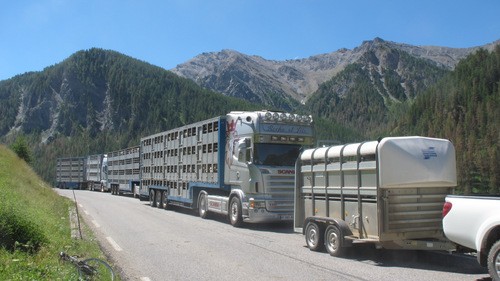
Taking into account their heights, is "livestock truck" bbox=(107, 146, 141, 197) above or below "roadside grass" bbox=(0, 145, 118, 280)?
above

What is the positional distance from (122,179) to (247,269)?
104 ft

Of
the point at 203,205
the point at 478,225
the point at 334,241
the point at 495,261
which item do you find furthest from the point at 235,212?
the point at 495,261

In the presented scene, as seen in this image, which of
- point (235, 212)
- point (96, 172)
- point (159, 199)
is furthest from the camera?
point (96, 172)

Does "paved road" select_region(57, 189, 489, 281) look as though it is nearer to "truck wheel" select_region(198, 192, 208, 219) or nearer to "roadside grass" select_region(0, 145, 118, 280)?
"roadside grass" select_region(0, 145, 118, 280)

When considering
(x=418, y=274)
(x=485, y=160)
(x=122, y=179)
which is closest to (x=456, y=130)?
(x=485, y=160)

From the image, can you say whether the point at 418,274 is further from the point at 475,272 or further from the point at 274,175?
the point at 274,175

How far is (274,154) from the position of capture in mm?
16047

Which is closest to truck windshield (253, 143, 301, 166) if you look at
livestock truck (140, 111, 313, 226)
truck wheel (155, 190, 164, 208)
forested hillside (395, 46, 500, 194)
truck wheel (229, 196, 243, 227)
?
livestock truck (140, 111, 313, 226)

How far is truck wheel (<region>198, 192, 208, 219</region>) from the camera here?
1966 cm

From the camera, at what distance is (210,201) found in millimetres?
19125

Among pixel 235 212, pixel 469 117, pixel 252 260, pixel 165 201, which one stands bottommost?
pixel 252 260

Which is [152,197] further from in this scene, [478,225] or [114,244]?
[478,225]

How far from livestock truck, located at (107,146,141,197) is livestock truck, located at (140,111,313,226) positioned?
12.8 metres

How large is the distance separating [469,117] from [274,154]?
128m
